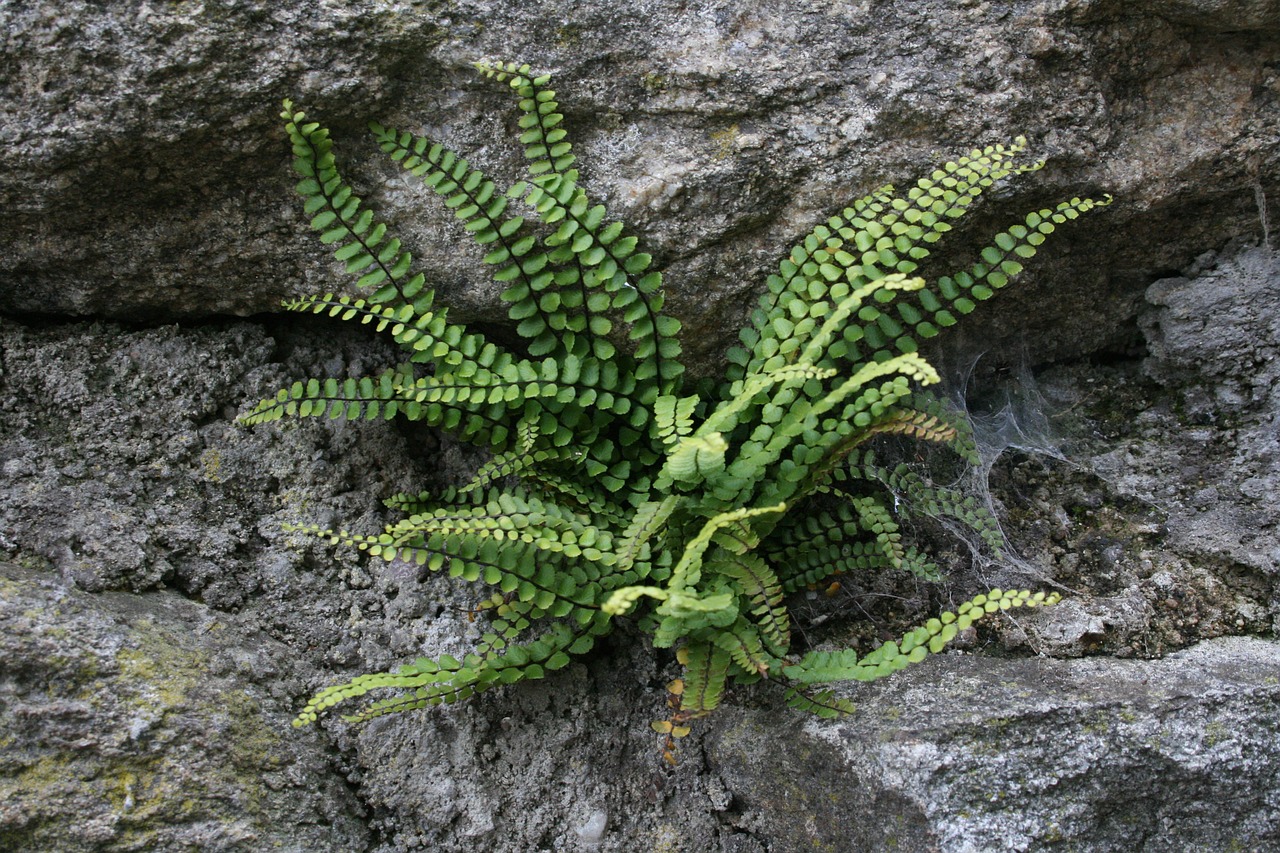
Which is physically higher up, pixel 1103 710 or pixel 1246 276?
pixel 1246 276

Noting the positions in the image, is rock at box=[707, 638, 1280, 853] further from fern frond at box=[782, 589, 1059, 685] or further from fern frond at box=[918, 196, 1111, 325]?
fern frond at box=[918, 196, 1111, 325]

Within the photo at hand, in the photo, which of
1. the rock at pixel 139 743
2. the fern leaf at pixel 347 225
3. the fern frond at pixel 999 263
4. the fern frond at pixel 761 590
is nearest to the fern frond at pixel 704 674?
the fern frond at pixel 761 590

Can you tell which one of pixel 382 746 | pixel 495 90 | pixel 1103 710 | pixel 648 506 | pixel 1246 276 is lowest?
pixel 382 746

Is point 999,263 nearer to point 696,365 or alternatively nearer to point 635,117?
point 696,365

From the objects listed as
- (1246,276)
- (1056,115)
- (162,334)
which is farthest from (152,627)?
(1246,276)

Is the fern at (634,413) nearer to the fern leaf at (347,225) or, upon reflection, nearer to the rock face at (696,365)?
the fern leaf at (347,225)

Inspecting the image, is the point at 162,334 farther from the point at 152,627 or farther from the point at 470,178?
the point at 470,178

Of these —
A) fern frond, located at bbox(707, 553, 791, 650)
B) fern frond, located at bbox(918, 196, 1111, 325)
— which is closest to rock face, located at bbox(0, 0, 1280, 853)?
fern frond, located at bbox(918, 196, 1111, 325)
